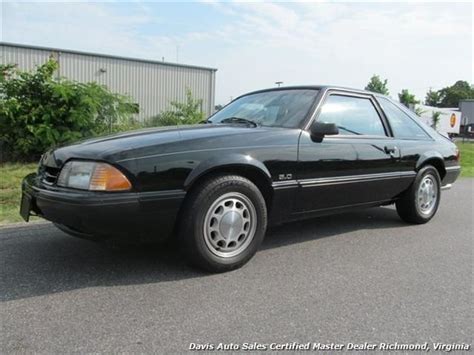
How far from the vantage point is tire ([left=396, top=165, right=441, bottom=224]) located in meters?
5.16

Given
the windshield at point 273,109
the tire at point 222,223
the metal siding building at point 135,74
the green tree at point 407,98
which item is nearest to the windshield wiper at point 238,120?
the windshield at point 273,109

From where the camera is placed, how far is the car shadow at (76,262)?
3174mm

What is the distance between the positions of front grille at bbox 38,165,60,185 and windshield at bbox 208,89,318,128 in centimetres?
171

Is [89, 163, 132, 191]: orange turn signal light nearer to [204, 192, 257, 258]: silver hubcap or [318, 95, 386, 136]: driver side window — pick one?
[204, 192, 257, 258]: silver hubcap

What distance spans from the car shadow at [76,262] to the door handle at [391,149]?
40.3 inches

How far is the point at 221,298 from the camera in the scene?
301 cm

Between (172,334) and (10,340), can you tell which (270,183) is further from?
(10,340)

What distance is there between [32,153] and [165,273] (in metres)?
7.39

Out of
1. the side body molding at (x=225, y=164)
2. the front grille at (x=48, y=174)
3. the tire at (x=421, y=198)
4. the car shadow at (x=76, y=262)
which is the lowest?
the car shadow at (x=76, y=262)

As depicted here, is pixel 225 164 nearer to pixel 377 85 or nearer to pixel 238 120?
pixel 238 120

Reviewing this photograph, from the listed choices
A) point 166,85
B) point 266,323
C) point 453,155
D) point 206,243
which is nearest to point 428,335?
point 266,323

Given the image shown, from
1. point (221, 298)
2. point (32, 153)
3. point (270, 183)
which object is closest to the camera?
point (221, 298)

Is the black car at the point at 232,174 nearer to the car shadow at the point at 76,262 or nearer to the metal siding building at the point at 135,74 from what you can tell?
the car shadow at the point at 76,262

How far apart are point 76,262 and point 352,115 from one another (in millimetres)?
2874
